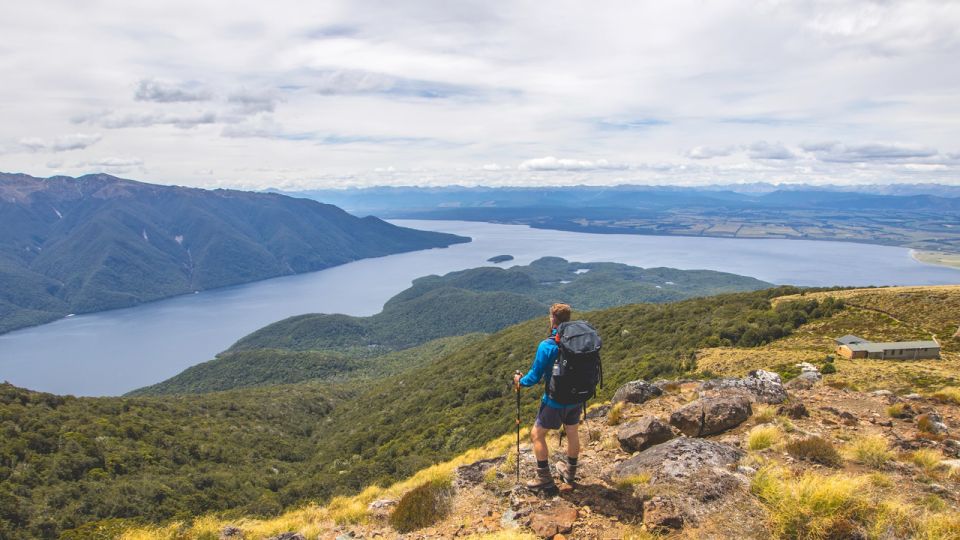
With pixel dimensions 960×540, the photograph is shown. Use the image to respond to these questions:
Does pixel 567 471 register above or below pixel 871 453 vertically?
below

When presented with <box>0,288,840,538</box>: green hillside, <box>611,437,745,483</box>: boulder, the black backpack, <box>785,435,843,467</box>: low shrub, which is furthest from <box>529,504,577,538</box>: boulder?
<box>0,288,840,538</box>: green hillside

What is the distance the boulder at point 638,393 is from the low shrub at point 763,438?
435 centimetres

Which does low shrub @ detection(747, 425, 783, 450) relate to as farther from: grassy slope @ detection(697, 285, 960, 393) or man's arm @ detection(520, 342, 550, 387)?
grassy slope @ detection(697, 285, 960, 393)

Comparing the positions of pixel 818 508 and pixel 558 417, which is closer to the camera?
pixel 818 508

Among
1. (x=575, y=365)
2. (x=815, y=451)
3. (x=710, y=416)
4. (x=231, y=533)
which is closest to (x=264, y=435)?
(x=231, y=533)

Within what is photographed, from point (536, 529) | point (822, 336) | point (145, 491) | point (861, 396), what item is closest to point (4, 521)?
point (145, 491)

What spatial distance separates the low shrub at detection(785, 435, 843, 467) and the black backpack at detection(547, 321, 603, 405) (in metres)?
3.87

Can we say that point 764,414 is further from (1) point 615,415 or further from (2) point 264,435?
(2) point 264,435

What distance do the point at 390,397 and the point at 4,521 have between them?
125ft

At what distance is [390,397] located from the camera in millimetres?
53594

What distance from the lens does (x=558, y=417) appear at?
24.3 ft

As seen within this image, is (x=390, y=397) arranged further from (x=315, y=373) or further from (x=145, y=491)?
(x=315, y=373)

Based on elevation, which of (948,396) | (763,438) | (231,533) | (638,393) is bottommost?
(231,533)

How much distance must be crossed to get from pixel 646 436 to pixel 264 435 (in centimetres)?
4243
